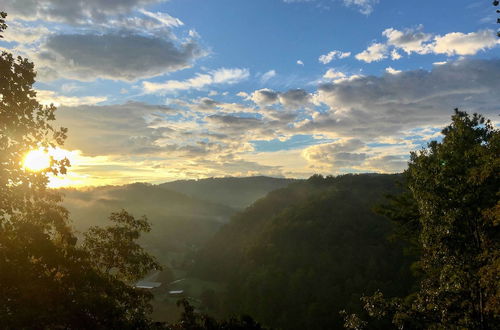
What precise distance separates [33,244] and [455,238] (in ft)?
61.0

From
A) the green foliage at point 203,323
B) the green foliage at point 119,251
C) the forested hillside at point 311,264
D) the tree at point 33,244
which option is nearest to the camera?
the tree at point 33,244

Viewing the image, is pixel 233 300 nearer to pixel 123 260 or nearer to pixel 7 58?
pixel 123 260

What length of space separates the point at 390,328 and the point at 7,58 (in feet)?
287

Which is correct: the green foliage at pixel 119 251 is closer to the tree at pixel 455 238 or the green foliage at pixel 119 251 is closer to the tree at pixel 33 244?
the tree at pixel 33 244

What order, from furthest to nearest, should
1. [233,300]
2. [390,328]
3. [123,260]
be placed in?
[233,300], [390,328], [123,260]

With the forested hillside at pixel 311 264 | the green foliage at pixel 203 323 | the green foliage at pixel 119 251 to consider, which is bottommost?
the forested hillside at pixel 311 264

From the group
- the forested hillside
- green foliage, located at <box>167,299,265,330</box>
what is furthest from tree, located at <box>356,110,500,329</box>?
the forested hillside

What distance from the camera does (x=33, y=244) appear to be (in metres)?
13.8

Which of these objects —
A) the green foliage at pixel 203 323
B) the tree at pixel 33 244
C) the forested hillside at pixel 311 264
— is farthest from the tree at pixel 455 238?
the forested hillside at pixel 311 264

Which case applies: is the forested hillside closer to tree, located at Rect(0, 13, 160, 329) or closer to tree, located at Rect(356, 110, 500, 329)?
tree, located at Rect(356, 110, 500, 329)

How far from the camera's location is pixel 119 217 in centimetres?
2406

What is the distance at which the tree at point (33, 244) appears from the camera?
44.0 ft

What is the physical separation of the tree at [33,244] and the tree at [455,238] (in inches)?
552

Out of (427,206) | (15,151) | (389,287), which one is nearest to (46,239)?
(15,151)
